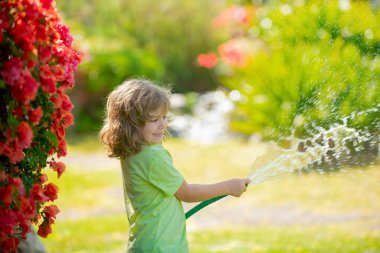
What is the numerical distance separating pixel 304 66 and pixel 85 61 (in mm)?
8033

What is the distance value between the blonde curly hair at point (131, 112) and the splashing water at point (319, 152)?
0.51 m

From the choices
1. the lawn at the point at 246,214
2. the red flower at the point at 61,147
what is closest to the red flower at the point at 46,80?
the red flower at the point at 61,147

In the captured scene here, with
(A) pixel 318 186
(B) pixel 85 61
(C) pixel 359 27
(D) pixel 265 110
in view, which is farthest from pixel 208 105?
(C) pixel 359 27

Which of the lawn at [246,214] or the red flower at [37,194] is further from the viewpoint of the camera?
the lawn at [246,214]

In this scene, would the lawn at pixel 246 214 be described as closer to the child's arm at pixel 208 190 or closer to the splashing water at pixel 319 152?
the splashing water at pixel 319 152

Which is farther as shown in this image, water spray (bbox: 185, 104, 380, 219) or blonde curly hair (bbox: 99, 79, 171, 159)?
water spray (bbox: 185, 104, 380, 219)

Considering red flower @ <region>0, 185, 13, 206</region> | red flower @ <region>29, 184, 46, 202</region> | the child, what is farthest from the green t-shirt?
red flower @ <region>0, 185, 13, 206</region>

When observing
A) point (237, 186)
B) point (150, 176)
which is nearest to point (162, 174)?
point (150, 176)

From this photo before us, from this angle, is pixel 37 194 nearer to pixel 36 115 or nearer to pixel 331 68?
pixel 36 115

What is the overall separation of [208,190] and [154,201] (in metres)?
0.22

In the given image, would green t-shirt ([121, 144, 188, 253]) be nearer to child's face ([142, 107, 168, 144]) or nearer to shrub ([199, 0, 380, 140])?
child's face ([142, 107, 168, 144])

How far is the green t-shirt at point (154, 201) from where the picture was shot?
3.13m

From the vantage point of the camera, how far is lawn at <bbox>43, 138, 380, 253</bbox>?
19.4 feet

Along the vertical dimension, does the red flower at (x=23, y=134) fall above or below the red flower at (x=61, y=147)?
below
